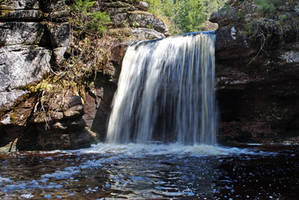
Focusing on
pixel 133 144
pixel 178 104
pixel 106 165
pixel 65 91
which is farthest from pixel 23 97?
pixel 178 104

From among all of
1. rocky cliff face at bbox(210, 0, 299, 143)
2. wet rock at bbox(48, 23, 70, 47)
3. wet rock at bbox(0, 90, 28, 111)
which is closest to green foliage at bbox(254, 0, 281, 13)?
rocky cliff face at bbox(210, 0, 299, 143)

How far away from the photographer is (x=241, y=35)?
7363 millimetres

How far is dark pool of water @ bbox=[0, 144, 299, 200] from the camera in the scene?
330 centimetres

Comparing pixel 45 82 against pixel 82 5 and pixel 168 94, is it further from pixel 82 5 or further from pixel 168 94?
pixel 168 94

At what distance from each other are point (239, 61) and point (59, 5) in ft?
21.6

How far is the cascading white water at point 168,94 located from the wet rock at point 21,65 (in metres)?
2.83

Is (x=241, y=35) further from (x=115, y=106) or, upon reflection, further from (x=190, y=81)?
(x=115, y=106)

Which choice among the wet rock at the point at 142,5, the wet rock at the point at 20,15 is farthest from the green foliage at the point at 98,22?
the wet rock at the point at 142,5

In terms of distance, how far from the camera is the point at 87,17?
10.3m

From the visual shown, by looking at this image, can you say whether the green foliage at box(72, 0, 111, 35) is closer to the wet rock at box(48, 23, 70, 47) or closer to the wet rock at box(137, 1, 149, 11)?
the wet rock at box(48, 23, 70, 47)

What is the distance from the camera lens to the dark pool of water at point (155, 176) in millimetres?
3305

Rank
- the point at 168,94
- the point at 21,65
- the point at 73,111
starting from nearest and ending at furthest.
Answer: the point at 73,111
the point at 21,65
the point at 168,94

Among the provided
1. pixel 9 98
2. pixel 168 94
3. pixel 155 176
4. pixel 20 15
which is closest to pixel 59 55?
pixel 20 15

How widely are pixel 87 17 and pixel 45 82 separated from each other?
367 cm
